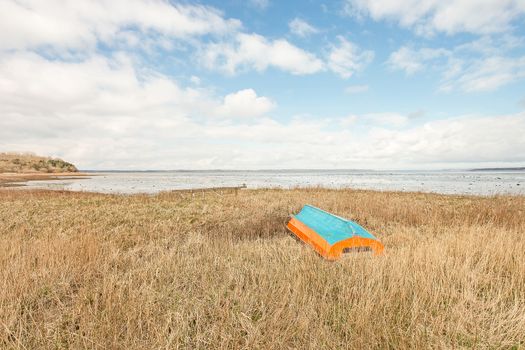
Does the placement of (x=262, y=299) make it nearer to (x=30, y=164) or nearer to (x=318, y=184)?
(x=318, y=184)

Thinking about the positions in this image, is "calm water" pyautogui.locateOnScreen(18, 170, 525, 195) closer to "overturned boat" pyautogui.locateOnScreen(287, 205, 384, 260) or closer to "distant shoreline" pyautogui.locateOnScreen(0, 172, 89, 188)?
"distant shoreline" pyautogui.locateOnScreen(0, 172, 89, 188)

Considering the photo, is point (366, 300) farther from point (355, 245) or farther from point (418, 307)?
point (355, 245)

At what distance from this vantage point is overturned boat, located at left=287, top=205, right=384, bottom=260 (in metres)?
6.61

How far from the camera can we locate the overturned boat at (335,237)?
260 inches

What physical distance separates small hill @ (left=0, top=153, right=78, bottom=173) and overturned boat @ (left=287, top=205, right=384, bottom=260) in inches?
3775

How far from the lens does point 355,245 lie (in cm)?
672

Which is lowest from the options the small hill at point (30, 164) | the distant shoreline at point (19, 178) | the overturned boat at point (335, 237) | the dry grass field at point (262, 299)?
the dry grass field at point (262, 299)

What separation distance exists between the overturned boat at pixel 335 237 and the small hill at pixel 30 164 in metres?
95.9

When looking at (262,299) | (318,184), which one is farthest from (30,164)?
(262,299)

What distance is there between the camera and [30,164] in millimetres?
83125

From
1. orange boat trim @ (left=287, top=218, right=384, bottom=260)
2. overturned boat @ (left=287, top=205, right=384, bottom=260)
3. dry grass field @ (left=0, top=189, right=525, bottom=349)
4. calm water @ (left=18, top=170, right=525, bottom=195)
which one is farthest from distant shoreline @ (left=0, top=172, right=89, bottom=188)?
orange boat trim @ (left=287, top=218, right=384, bottom=260)

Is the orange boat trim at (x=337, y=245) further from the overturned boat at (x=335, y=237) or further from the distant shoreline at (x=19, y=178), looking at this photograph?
the distant shoreline at (x=19, y=178)

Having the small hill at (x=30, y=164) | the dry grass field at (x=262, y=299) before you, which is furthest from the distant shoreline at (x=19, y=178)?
the dry grass field at (x=262, y=299)

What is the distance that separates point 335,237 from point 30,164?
103342 millimetres
